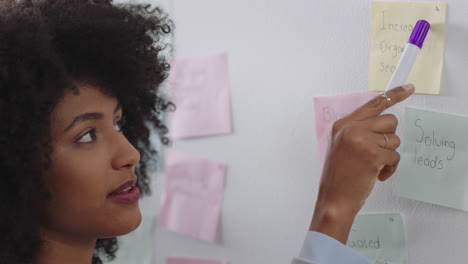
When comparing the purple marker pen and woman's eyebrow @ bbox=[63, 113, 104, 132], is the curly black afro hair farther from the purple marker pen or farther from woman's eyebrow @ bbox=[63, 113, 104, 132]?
the purple marker pen

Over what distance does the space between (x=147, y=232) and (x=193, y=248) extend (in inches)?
3.7

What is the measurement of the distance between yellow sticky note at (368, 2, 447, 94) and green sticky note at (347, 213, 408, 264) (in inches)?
7.0

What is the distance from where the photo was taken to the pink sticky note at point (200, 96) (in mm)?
1008

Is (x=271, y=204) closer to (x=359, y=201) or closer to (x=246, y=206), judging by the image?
(x=246, y=206)

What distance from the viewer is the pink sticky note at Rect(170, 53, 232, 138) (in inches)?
39.7

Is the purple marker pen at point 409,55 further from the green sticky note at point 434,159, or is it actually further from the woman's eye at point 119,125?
the woman's eye at point 119,125

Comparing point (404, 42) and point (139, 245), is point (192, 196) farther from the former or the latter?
point (404, 42)

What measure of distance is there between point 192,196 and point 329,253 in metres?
0.35

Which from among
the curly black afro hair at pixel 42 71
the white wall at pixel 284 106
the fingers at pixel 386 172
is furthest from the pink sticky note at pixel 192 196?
the fingers at pixel 386 172

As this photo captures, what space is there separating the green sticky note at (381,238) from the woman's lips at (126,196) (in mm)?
306

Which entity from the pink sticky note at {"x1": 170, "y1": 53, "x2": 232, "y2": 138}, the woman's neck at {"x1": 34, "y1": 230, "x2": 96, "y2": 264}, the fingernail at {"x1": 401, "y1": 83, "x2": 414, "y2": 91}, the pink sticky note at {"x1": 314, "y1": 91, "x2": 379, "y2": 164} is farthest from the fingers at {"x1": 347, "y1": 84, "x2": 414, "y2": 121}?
the woman's neck at {"x1": 34, "y1": 230, "x2": 96, "y2": 264}

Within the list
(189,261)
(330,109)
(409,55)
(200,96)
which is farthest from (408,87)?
(189,261)

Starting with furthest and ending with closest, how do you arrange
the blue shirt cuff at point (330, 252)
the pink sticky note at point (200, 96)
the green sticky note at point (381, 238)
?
1. the pink sticky note at point (200, 96)
2. the green sticky note at point (381, 238)
3. the blue shirt cuff at point (330, 252)

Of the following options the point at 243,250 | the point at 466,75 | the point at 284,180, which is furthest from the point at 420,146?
the point at 243,250
